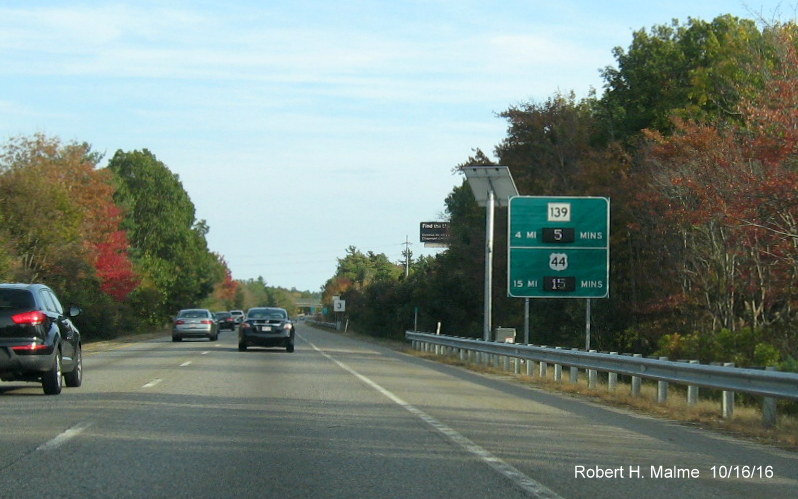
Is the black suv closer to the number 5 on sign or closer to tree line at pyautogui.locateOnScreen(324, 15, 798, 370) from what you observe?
tree line at pyautogui.locateOnScreen(324, 15, 798, 370)

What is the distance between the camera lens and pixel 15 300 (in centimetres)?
1606

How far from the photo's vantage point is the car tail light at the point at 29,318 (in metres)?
15.8

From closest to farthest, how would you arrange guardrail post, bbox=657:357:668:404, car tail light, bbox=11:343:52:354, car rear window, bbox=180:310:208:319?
car tail light, bbox=11:343:52:354 < guardrail post, bbox=657:357:668:404 < car rear window, bbox=180:310:208:319

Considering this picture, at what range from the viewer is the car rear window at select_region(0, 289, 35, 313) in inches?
626

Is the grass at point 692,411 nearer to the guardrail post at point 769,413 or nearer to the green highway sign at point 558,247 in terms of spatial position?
the guardrail post at point 769,413

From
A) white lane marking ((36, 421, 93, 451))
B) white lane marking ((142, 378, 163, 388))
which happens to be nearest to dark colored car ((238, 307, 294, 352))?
white lane marking ((142, 378, 163, 388))

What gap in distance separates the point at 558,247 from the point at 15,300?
15359 mm

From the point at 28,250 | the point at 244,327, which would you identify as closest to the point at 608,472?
the point at 244,327

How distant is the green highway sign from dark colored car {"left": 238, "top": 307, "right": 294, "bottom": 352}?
28.4 feet

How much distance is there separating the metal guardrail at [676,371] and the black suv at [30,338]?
9.38 m

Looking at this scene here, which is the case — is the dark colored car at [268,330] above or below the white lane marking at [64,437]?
above

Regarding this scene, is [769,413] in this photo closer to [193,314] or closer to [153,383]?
[153,383]

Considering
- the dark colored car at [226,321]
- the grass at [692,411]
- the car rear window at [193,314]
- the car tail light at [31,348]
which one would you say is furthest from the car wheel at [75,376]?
the dark colored car at [226,321]

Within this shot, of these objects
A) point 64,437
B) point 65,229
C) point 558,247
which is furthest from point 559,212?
point 65,229
